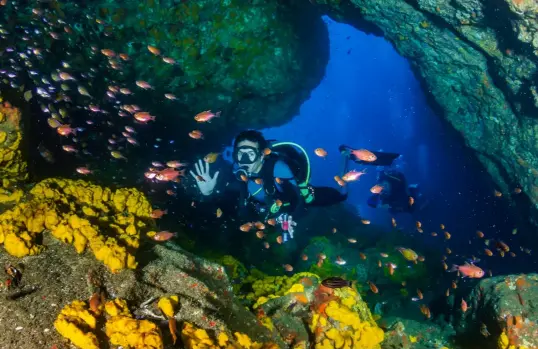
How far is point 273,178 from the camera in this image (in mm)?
9086

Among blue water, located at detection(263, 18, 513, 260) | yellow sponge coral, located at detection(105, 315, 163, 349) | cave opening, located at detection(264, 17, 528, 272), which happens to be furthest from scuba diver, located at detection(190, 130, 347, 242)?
blue water, located at detection(263, 18, 513, 260)

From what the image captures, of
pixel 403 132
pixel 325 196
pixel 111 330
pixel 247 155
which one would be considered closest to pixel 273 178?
pixel 247 155

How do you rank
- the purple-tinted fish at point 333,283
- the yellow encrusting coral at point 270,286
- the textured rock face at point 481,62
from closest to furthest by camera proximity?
the purple-tinted fish at point 333,283 → the yellow encrusting coral at point 270,286 → the textured rock face at point 481,62

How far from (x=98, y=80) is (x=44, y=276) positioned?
436 inches

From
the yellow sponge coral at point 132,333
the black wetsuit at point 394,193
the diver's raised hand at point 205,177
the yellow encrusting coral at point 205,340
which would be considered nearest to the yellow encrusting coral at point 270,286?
the yellow encrusting coral at point 205,340

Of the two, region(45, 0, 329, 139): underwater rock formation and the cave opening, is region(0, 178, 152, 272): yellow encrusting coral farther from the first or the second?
the cave opening

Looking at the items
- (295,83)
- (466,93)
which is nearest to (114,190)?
(295,83)

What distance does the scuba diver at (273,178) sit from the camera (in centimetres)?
898

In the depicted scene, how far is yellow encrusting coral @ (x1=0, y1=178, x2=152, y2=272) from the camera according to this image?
328 cm

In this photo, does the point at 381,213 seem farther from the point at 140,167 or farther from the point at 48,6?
the point at 48,6

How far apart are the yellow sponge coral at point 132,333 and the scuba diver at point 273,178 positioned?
626 cm

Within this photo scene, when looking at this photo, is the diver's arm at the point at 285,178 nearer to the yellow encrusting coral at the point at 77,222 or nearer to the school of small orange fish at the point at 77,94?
the school of small orange fish at the point at 77,94

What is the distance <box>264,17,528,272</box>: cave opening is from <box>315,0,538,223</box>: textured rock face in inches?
125

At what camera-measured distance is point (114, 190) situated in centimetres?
516
